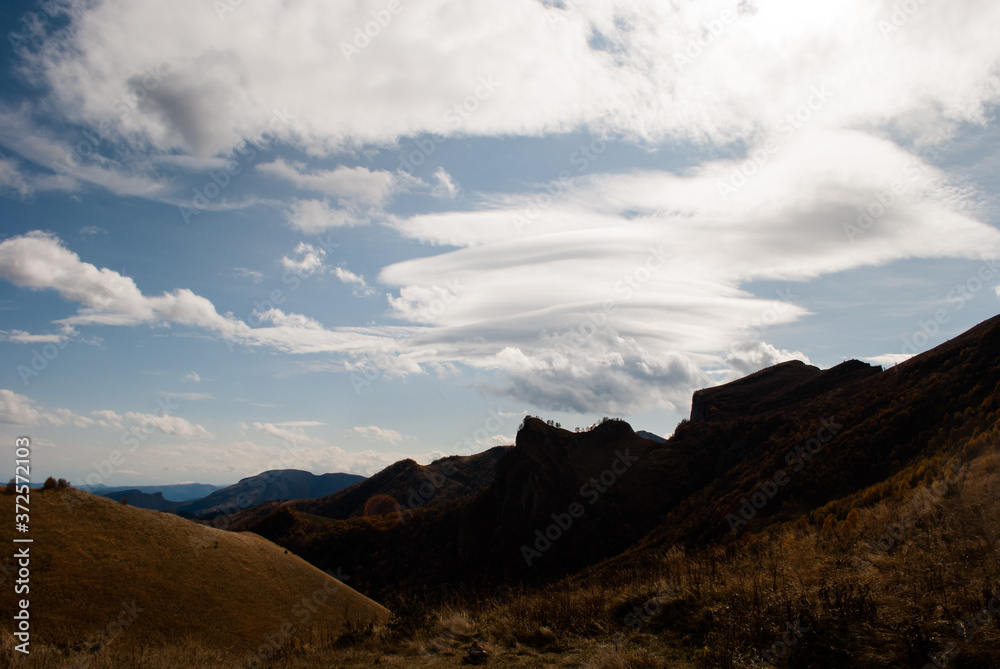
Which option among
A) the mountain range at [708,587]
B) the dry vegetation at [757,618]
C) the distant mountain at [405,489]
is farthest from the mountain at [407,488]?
the dry vegetation at [757,618]

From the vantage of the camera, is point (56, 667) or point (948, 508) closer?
point (56, 667)

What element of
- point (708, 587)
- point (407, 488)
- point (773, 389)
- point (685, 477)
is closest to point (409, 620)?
point (708, 587)

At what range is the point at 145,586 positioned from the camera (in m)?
12.1

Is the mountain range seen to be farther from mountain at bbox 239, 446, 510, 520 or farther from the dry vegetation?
mountain at bbox 239, 446, 510, 520

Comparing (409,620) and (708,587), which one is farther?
(409,620)

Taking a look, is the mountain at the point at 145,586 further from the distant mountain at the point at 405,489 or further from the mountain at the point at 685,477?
the distant mountain at the point at 405,489

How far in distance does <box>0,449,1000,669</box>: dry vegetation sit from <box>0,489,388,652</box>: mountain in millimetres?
885

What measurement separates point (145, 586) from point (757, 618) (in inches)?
549

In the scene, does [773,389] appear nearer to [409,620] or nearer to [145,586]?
[409,620]

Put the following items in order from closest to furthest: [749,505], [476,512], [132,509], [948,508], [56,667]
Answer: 1. [56,667]
2. [948,508]
3. [132,509]
4. [749,505]
5. [476,512]

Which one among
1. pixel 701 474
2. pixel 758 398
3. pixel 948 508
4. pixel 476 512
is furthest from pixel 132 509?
pixel 758 398

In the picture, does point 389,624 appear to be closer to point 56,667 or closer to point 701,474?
point 56,667

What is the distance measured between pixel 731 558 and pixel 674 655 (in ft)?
20.8

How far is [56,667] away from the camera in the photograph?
8117 millimetres
